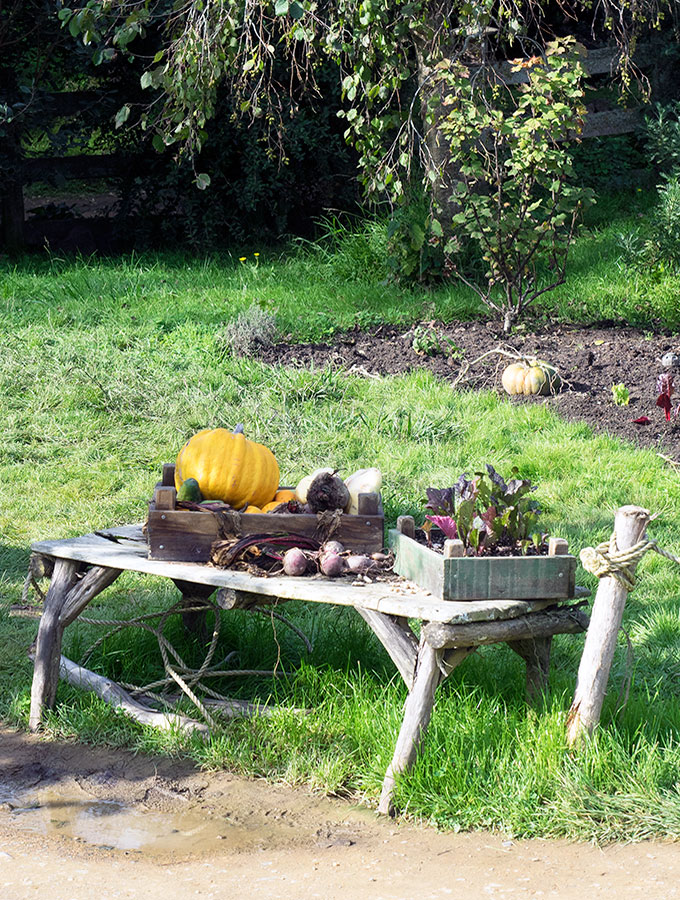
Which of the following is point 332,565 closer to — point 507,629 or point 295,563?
point 295,563

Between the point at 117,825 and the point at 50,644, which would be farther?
the point at 50,644

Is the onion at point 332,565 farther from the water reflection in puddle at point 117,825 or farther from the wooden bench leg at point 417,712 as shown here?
the water reflection in puddle at point 117,825

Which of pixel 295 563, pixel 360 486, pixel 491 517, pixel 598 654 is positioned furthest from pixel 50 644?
pixel 598 654

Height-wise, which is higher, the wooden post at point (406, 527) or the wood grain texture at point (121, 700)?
the wooden post at point (406, 527)

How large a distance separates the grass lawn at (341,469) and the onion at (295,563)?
0.50 m

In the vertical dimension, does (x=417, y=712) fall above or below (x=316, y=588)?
below

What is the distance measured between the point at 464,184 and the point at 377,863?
5936 mm

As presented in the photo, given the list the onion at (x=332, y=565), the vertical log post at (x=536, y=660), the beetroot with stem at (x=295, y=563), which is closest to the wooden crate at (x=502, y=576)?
the vertical log post at (x=536, y=660)

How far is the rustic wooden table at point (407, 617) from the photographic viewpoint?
3133mm

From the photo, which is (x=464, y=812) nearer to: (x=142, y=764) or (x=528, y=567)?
(x=528, y=567)

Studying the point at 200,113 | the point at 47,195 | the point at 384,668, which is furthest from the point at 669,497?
the point at 47,195

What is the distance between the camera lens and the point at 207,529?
3670 mm

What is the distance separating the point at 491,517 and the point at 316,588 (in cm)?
59

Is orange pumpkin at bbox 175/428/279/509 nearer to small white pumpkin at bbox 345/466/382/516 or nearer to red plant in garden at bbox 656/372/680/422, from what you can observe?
small white pumpkin at bbox 345/466/382/516
